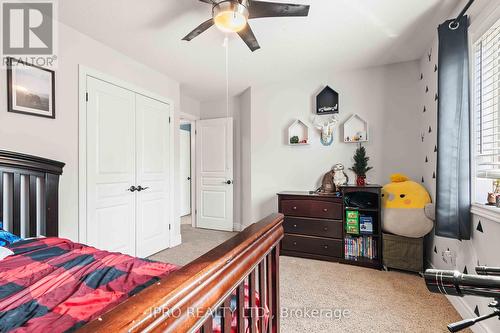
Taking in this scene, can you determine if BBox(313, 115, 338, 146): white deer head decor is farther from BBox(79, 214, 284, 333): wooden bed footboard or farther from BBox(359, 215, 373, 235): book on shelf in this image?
BBox(79, 214, 284, 333): wooden bed footboard

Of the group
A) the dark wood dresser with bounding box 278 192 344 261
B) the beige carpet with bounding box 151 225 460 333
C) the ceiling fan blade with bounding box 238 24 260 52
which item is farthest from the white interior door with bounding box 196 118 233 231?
the ceiling fan blade with bounding box 238 24 260 52

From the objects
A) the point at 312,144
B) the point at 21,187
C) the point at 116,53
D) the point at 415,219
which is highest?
the point at 116,53

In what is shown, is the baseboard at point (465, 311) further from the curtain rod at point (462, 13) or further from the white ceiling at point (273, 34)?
the white ceiling at point (273, 34)

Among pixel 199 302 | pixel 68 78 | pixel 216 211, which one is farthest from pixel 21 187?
pixel 216 211

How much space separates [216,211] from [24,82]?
3101mm

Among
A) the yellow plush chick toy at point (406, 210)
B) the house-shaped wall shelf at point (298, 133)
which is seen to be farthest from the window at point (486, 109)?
the house-shaped wall shelf at point (298, 133)

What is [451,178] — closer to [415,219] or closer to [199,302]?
[415,219]

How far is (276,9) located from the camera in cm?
166

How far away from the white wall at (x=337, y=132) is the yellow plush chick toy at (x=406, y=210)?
1.72ft

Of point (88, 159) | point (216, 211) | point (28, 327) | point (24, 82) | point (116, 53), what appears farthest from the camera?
point (216, 211)

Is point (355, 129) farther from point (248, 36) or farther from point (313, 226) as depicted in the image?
point (248, 36)

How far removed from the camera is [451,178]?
1.78m

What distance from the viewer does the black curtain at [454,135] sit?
170 centimetres

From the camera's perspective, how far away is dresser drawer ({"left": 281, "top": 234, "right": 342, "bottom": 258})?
2.85 metres
